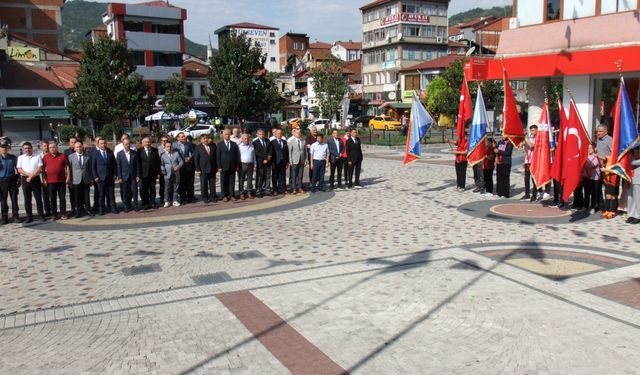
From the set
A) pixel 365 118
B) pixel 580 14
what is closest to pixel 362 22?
pixel 365 118

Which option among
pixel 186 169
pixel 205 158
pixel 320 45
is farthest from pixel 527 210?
pixel 320 45

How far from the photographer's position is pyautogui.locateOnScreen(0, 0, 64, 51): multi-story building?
6456 cm

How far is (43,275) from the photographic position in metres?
8.76

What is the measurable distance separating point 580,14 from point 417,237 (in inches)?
481

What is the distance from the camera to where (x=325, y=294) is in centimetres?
759

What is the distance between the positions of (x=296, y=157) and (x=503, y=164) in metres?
5.58

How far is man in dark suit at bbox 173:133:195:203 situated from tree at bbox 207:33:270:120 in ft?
102

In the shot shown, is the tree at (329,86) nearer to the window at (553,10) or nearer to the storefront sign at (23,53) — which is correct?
the storefront sign at (23,53)

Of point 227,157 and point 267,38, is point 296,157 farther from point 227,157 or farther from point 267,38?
point 267,38

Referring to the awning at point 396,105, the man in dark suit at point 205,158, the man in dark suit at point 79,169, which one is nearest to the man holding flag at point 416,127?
the man in dark suit at point 205,158

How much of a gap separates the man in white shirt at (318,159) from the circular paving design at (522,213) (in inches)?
177

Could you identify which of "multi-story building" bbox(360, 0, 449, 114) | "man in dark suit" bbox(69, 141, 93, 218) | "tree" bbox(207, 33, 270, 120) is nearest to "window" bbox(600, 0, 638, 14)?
"man in dark suit" bbox(69, 141, 93, 218)

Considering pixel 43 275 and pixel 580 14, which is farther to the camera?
pixel 580 14

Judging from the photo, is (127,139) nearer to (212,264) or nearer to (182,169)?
(182,169)
